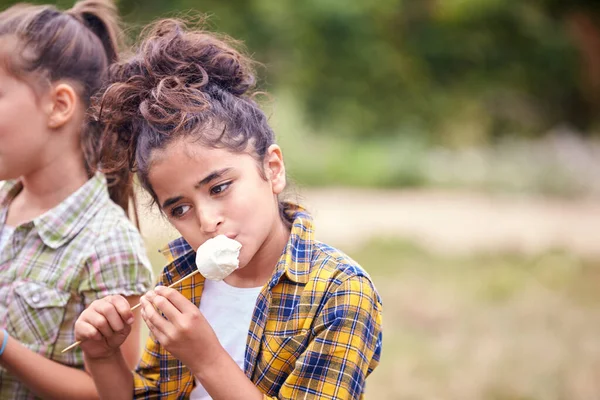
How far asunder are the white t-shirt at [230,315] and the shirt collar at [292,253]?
11 cm

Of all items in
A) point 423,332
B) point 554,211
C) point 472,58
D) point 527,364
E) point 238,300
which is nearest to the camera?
point 238,300

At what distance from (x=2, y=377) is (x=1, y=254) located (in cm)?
34

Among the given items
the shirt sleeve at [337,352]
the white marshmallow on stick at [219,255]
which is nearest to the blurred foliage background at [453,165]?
the white marshmallow on stick at [219,255]

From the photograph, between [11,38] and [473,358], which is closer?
[11,38]

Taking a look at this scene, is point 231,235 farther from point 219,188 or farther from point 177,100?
point 177,100

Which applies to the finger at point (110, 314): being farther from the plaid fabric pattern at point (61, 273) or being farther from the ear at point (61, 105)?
the ear at point (61, 105)

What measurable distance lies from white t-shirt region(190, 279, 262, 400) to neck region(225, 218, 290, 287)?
0.02 m

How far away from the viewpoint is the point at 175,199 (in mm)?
1792

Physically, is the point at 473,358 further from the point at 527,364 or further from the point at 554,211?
the point at 554,211

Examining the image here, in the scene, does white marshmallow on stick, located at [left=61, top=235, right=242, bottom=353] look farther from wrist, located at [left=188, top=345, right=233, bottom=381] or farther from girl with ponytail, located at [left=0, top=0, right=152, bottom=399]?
girl with ponytail, located at [left=0, top=0, right=152, bottom=399]

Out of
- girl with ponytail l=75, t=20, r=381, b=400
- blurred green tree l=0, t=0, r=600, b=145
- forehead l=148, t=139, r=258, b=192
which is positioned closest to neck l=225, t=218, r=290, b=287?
girl with ponytail l=75, t=20, r=381, b=400

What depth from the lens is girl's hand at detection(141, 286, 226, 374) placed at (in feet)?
5.62

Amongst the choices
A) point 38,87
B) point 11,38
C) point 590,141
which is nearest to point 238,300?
point 38,87

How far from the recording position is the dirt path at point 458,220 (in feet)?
22.7
